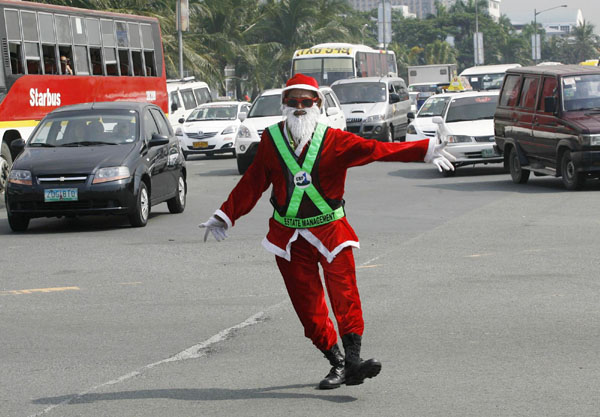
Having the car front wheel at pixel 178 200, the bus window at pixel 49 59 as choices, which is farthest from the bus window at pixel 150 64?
the car front wheel at pixel 178 200

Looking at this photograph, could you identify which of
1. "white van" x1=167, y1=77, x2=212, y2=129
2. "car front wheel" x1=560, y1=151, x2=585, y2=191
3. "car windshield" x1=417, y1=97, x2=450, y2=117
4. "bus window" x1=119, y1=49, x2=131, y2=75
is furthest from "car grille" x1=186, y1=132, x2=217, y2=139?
"car front wheel" x1=560, y1=151, x2=585, y2=191

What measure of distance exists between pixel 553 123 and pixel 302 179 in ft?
43.7

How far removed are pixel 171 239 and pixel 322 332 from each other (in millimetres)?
7920

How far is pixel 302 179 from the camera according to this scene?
20.2ft

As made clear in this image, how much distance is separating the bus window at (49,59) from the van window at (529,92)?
10.5 meters

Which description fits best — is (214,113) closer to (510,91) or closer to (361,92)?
(361,92)

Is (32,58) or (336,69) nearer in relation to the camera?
(32,58)

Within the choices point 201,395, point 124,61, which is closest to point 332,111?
point 124,61

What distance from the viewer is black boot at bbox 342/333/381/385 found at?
590cm

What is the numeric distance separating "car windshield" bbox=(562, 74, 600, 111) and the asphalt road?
147 inches

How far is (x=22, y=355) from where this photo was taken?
733cm

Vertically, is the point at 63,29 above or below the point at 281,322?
above

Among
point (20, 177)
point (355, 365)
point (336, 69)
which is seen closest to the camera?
point (355, 365)

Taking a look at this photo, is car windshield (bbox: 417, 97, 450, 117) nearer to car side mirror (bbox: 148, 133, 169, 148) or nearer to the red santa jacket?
car side mirror (bbox: 148, 133, 169, 148)
